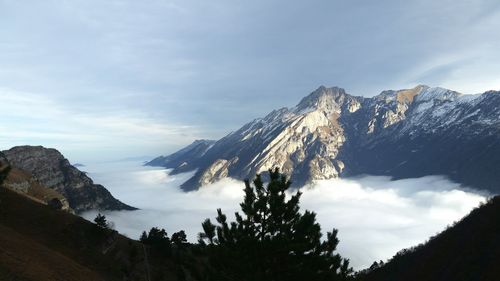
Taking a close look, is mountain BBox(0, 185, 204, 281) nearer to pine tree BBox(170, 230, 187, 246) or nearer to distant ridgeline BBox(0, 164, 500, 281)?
distant ridgeline BBox(0, 164, 500, 281)

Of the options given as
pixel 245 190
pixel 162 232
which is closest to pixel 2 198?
pixel 162 232

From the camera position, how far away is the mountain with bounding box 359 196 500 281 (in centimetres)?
4778

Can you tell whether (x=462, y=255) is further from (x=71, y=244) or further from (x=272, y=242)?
(x=71, y=244)


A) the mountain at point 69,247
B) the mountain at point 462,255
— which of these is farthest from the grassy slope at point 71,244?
the mountain at point 462,255

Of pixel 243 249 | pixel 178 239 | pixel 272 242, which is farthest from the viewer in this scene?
pixel 178 239

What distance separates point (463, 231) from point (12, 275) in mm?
60738

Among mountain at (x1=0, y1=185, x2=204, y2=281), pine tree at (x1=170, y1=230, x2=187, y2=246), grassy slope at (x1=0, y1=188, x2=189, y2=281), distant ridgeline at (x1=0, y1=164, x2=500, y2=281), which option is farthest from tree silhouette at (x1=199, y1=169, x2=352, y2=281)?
pine tree at (x1=170, y1=230, x2=187, y2=246)

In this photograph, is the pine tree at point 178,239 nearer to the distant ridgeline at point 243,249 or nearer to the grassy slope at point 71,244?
the distant ridgeline at point 243,249

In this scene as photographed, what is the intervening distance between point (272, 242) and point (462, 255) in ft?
141

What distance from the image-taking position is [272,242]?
23.4 m

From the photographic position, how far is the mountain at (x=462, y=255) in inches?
1881

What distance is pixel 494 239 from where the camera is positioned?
2019 inches

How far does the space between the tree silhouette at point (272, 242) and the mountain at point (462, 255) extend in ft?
64.1

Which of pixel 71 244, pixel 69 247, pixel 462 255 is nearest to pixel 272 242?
pixel 462 255
